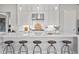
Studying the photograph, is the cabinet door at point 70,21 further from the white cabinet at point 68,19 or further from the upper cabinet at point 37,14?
the upper cabinet at point 37,14

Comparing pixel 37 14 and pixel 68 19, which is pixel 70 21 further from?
pixel 37 14

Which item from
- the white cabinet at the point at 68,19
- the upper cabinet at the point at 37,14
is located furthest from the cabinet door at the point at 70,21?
the upper cabinet at the point at 37,14

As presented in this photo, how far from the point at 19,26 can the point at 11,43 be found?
2.76 metres

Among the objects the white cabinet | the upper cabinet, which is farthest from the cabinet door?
the upper cabinet

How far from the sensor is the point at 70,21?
751 cm

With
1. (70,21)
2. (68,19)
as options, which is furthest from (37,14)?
(70,21)

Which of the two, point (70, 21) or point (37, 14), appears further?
point (37, 14)

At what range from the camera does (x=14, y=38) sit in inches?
202

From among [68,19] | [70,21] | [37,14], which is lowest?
[70,21]

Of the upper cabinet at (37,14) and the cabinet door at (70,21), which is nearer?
the cabinet door at (70,21)

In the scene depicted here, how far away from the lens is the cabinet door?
7469mm

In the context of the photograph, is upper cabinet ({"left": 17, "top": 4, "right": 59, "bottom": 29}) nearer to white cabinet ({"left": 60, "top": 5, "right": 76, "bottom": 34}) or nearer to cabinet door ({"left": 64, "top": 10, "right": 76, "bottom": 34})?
white cabinet ({"left": 60, "top": 5, "right": 76, "bottom": 34})

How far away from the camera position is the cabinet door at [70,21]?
747cm

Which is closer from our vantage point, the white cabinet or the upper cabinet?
the white cabinet
